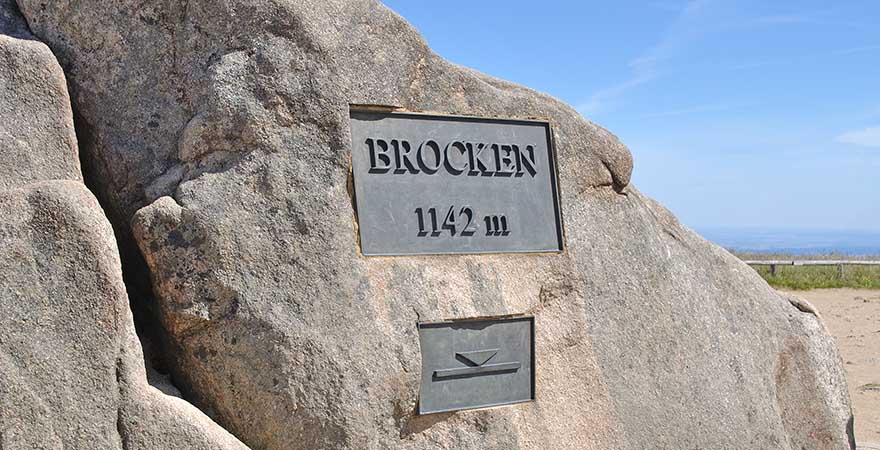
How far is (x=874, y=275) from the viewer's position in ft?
59.0

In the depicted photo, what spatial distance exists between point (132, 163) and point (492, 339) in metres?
1.62

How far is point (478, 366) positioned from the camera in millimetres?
3865

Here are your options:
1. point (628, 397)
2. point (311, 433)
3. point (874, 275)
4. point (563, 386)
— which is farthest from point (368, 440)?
point (874, 275)

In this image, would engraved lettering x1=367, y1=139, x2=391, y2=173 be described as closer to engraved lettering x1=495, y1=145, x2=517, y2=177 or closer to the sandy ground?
engraved lettering x1=495, y1=145, x2=517, y2=177

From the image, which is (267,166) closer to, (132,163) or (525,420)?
(132,163)

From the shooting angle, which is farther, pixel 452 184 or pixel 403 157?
pixel 452 184

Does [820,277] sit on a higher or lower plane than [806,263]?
lower

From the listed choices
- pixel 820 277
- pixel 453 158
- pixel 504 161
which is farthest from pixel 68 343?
pixel 820 277

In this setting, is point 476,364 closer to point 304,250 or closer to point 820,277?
point 304,250

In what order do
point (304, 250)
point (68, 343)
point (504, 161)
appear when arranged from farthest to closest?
point (504, 161) → point (304, 250) → point (68, 343)

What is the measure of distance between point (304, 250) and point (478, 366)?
3.11 ft

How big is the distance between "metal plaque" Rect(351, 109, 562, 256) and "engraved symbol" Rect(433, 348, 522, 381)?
0.44 meters

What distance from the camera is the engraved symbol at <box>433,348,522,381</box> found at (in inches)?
149

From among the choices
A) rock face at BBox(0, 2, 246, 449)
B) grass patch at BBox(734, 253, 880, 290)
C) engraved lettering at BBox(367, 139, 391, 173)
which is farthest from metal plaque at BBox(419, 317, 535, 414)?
grass patch at BBox(734, 253, 880, 290)
